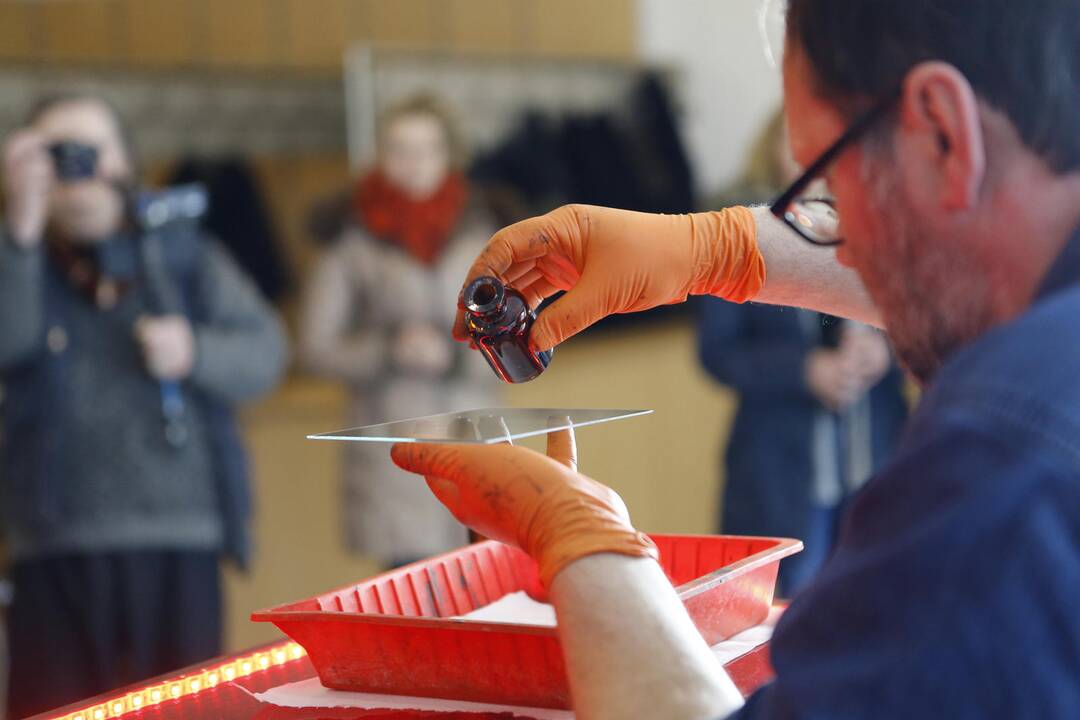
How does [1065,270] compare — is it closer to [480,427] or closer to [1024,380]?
[1024,380]

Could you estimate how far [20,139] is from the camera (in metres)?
2.21

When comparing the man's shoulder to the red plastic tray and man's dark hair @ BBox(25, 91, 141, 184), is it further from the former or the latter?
man's dark hair @ BBox(25, 91, 141, 184)

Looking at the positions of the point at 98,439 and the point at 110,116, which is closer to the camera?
the point at 98,439

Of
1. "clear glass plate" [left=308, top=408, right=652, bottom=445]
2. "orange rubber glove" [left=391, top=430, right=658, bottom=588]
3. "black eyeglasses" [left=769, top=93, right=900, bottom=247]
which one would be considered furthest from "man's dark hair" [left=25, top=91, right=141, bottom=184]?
"black eyeglasses" [left=769, top=93, right=900, bottom=247]

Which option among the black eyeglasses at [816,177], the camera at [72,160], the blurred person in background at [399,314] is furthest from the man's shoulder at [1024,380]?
the blurred person in background at [399,314]

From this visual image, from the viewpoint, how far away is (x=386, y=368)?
2.63 meters

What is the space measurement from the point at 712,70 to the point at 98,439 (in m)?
2.95

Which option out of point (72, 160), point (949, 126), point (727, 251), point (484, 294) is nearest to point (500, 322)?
point (484, 294)

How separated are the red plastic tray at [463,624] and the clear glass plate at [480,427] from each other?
0.42ft

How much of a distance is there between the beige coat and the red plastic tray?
4.97 ft

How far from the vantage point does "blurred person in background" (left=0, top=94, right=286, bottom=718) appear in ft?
6.84

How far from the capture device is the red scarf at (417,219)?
2.70 meters

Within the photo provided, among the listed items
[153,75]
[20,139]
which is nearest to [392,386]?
[20,139]

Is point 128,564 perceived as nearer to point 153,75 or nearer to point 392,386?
point 392,386
